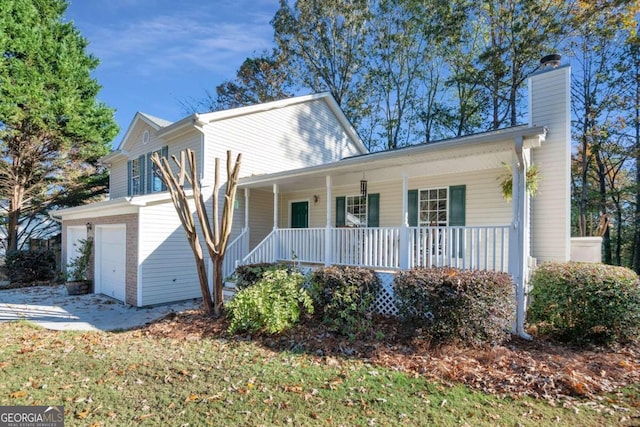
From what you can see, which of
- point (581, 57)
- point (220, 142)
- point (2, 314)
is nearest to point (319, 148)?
point (220, 142)

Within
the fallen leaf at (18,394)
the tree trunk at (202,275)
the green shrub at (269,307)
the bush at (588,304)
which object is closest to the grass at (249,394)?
the fallen leaf at (18,394)

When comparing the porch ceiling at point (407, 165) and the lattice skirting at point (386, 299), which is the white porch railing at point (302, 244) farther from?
the lattice skirting at point (386, 299)

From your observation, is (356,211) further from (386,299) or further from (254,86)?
(254,86)

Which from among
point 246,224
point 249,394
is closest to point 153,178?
point 246,224

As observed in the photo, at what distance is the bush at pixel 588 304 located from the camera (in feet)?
17.6

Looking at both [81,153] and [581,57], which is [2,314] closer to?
[81,153]

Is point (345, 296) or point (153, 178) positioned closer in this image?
point (345, 296)

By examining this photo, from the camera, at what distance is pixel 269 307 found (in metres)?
5.93

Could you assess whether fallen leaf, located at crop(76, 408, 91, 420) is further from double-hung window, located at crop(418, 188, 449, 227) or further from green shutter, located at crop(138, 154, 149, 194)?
green shutter, located at crop(138, 154, 149, 194)

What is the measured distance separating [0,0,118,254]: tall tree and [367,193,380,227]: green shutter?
1465 centimetres

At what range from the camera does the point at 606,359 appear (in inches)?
191

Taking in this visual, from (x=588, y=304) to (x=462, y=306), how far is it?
86.8 inches

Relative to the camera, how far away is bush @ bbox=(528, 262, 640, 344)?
5363mm

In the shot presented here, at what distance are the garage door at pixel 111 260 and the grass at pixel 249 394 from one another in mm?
4430
